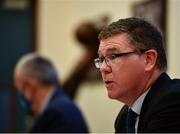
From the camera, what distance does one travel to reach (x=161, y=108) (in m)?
1.60

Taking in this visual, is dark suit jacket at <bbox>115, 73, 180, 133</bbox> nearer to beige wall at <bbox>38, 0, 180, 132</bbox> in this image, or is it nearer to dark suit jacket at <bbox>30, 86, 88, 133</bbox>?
dark suit jacket at <bbox>30, 86, 88, 133</bbox>

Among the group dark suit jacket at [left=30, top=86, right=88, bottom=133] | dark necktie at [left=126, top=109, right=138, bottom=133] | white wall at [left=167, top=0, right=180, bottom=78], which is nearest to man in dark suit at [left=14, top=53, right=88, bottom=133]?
dark suit jacket at [left=30, top=86, right=88, bottom=133]

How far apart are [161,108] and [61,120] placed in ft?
4.69

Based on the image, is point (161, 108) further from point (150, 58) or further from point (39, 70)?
point (39, 70)

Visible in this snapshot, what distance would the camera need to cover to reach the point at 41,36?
6.66 m

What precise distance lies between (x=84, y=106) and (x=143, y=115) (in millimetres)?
4287

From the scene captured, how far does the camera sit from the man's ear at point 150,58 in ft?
5.60

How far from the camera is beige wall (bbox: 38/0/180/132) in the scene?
160 inches

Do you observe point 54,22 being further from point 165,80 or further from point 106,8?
point 165,80

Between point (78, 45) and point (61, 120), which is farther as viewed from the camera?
point (78, 45)

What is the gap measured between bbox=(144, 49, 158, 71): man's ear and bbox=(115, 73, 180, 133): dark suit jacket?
5 cm

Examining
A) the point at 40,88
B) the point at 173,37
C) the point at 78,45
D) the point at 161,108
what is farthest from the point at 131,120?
the point at 78,45

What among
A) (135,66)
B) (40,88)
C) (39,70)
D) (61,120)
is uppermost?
(135,66)

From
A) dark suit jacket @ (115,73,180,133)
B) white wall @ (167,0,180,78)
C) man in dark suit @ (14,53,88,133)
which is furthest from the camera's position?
white wall @ (167,0,180,78)
